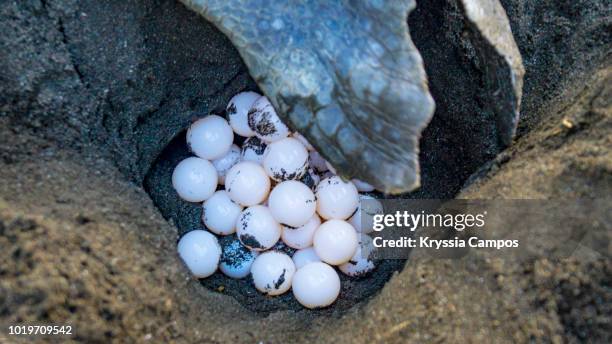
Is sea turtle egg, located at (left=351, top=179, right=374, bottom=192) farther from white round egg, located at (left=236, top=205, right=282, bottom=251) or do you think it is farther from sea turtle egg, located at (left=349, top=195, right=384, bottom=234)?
white round egg, located at (left=236, top=205, right=282, bottom=251)

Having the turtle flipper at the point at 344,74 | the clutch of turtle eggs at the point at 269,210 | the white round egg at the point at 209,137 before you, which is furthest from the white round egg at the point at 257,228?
the turtle flipper at the point at 344,74

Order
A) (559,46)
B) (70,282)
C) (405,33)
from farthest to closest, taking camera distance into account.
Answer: (559,46)
(405,33)
(70,282)

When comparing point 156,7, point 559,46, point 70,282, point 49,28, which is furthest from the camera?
point 559,46

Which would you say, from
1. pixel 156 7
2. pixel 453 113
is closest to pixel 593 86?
pixel 453 113

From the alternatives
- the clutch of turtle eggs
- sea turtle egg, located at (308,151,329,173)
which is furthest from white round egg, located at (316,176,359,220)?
sea turtle egg, located at (308,151,329,173)

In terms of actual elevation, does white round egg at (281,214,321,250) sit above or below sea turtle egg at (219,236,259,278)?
above

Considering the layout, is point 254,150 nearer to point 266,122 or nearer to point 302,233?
point 266,122

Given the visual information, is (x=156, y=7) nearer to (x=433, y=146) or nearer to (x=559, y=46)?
(x=433, y=146)
